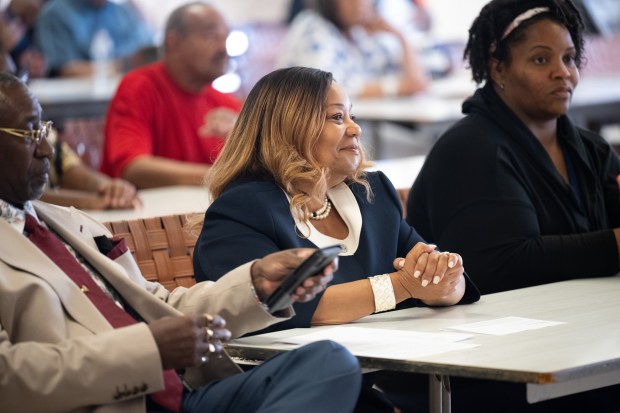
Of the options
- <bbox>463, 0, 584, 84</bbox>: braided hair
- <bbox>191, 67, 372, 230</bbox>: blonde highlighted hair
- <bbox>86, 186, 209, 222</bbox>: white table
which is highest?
<bbox>463, 0, 584, 84</bbox>: braided hair

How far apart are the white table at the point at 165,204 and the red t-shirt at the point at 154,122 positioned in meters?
0.49

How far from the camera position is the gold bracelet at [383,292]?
8.49 feet

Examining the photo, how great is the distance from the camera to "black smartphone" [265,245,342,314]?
214 centimetres

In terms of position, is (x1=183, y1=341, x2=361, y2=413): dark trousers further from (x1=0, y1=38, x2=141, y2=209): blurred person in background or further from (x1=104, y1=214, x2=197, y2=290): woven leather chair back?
(x1=0, y1=38, x2=141, y2=209): blurred person in background

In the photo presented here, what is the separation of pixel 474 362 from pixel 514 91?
149cm

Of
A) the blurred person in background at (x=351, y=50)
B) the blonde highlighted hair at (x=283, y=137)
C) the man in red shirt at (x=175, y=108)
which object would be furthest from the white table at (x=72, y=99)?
the blonde highlighted hair at (x=283, y=137)

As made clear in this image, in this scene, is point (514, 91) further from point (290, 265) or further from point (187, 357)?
point (187, 357)

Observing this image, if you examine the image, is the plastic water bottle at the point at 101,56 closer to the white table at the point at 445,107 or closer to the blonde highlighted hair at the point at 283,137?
the white table at the point at 445,107

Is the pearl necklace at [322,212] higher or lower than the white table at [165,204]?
higher

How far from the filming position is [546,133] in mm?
3418

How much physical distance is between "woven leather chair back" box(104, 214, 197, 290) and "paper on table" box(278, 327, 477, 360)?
0.76 m

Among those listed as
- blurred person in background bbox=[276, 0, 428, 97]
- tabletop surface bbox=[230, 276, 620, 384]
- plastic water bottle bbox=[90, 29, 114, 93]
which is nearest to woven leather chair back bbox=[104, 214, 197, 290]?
tabletop surface bbox=[230, 276, 620, 384]

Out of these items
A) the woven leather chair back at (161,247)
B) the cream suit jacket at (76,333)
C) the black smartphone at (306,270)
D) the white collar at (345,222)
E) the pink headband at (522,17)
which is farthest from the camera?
the pink headband at (522,17)

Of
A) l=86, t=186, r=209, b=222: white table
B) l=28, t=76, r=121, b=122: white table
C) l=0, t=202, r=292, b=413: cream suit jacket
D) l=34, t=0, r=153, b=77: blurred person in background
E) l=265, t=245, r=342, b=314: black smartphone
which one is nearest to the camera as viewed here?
l=0, t=202, r=292, b=413: cream suit jacket
